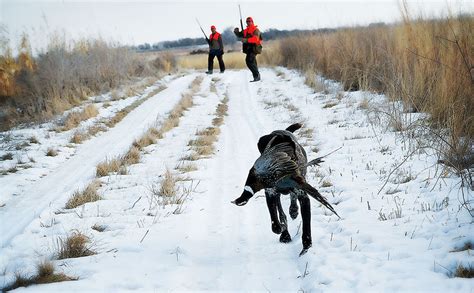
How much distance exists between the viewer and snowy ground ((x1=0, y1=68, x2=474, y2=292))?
10.6 feet

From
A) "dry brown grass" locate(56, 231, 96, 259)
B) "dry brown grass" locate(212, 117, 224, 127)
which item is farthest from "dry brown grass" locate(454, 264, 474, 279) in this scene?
"dry brown grass" locate(212, 117, 224, 127)

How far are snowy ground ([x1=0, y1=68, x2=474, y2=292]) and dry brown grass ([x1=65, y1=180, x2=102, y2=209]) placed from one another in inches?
4.5

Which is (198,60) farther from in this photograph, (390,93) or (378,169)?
(378,169)

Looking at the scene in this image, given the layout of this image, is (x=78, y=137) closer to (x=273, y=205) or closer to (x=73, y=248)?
(x=73, y=248)

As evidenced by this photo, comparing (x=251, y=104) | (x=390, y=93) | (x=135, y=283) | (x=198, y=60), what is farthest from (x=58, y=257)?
(x=198, y=60)

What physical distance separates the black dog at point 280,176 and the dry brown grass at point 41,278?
4.84 ft

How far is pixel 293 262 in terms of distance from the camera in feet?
11.6

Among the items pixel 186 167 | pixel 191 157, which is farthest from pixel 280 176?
pixel 191 157

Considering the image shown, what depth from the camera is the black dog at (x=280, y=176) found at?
3102 millimetres

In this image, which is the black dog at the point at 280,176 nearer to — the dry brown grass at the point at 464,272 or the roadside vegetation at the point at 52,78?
the dry brown grass at the point at 464,272

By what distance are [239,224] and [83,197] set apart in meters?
2.00

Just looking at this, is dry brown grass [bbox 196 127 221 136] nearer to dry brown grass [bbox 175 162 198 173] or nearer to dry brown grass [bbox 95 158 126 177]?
dry brown grass [bbox 175 162 198 173]

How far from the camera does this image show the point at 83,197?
16.9 ft

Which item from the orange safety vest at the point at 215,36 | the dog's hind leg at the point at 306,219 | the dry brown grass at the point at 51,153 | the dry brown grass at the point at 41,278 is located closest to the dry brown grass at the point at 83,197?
the dry brown grass at the point at 41,278
